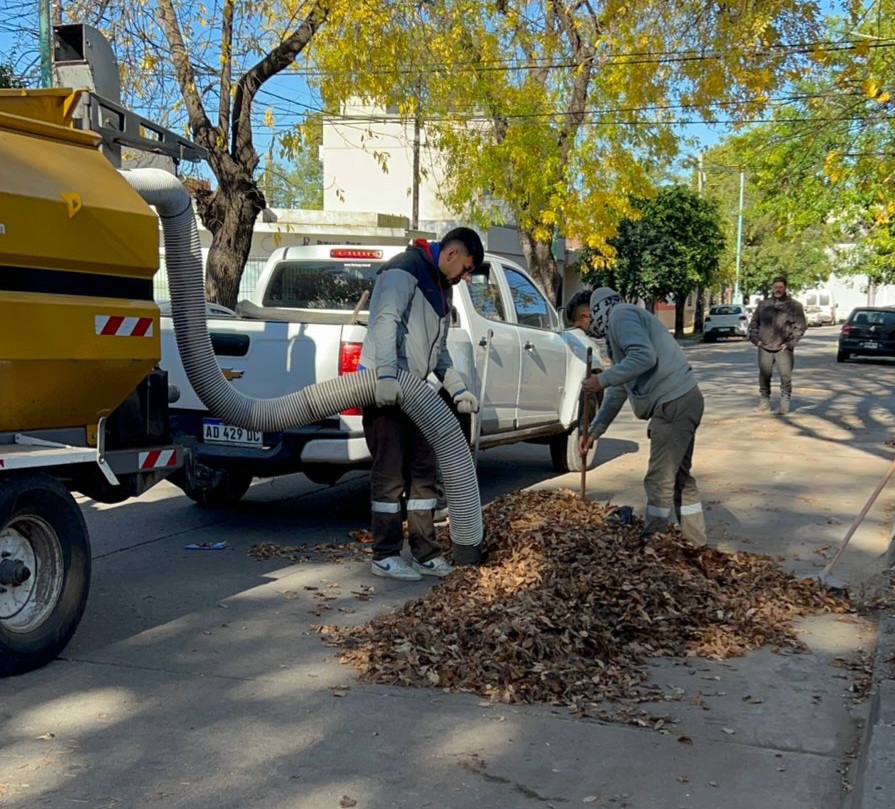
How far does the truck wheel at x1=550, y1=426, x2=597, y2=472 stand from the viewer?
36.6 ft

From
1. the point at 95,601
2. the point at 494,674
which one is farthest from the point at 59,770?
the point at 95,601

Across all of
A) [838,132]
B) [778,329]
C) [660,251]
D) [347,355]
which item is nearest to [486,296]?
[347,355]

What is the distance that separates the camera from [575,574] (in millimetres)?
6191

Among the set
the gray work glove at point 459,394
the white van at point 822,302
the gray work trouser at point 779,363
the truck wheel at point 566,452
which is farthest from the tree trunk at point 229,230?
the white van at point 822,302

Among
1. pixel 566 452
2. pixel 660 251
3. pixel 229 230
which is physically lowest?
pixel 566 452

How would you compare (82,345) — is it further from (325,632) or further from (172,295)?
(325,632)

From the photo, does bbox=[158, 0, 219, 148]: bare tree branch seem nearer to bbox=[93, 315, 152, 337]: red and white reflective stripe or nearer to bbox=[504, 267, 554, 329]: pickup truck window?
bbox=[504, 267, 554, 329]: pickup truck window

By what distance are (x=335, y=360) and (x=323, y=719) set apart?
3.27m

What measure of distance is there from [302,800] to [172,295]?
3287 mm

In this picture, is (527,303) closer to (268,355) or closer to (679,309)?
(268,355)

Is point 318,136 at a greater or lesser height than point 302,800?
greater

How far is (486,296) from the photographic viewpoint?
31.5 ft

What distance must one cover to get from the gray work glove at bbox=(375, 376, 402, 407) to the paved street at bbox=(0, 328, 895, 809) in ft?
3.79

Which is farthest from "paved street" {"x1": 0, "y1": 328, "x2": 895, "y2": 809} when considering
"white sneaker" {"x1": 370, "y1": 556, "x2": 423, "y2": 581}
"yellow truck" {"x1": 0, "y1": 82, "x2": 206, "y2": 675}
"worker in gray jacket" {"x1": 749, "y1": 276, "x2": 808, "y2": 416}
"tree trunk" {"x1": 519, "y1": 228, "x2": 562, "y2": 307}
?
"tree trunk" {"x1": 519, "y1": 228, "x2": 562, "y2": 307}
